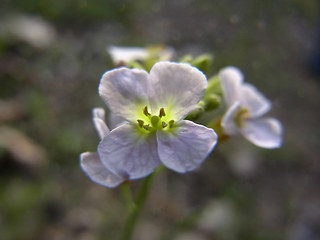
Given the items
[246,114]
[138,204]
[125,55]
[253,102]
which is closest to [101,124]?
[138,204]

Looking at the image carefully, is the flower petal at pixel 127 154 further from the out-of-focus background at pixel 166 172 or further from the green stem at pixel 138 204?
the out-of-focus background at pixel 166 172

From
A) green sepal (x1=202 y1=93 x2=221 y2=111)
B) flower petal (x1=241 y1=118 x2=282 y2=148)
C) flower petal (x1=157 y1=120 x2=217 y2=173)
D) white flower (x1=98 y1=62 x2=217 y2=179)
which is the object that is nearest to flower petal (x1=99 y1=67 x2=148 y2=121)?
white flower (x1=98 y1=62 x2=217 y2=179)

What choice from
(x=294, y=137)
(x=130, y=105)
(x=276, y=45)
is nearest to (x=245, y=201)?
(x=294, y=137)

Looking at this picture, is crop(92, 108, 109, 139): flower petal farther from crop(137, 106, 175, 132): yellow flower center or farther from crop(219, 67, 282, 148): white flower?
crop(219, 67, 282, 148): white flower

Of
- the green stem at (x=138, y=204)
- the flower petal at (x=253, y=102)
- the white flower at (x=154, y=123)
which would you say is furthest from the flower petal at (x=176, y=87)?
the flower petal at (x=253, y=102)

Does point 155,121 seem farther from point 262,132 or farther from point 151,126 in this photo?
point 262,132

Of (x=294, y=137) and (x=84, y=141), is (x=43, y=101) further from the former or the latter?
(x=294, y=137)
